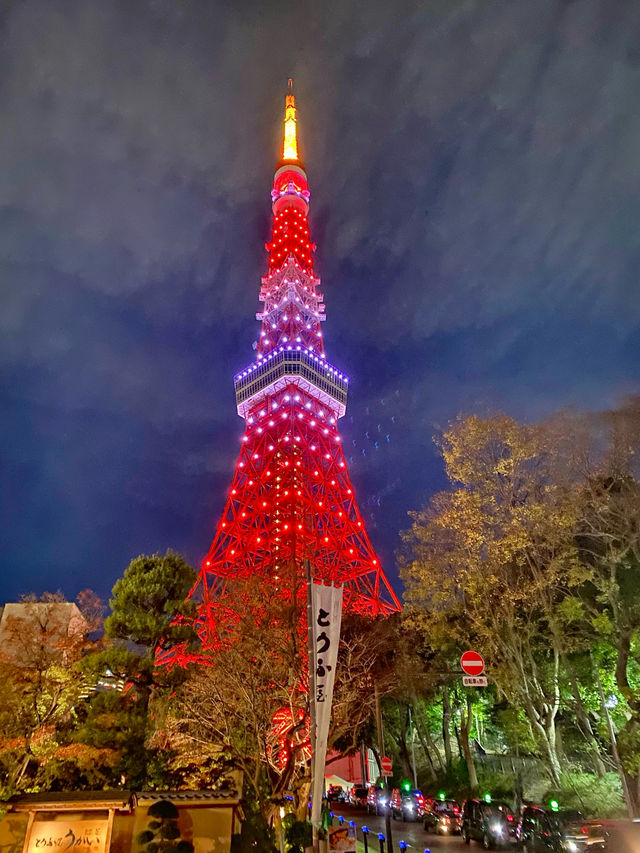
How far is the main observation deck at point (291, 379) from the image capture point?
35.2 metres

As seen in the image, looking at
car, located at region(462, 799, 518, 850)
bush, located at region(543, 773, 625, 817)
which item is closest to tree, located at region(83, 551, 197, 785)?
car, located at region(462, 799, 518, 850)

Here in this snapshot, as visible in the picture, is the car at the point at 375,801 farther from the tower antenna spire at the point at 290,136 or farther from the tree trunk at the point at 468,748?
the tower antenna spire at the point at 290,136

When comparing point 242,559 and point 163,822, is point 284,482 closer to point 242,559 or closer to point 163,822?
point 242,559

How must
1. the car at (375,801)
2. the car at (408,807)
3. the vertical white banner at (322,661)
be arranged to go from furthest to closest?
the car at (375,801) → the car at (408,807) → the vertical white banner at (322,661)

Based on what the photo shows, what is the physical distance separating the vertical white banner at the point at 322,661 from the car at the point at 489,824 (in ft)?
27.3

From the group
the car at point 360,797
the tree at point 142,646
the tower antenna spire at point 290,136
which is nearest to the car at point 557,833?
the tree at point 142,646

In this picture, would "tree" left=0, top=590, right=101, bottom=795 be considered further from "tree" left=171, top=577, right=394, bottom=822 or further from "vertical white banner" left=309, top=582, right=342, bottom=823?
"vertical white banner" left=309, top=582, right=342, bottom=823

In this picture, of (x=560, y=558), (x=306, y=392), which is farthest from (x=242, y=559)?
(x=560, y=558)

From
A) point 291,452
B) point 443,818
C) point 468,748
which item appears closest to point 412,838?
point 443,818

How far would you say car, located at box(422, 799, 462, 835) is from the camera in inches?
663

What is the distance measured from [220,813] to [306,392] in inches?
1011

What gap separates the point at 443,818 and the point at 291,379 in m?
24.2

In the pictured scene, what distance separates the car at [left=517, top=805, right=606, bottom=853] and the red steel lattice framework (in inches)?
327

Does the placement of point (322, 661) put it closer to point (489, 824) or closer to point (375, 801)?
point (489, 824)
